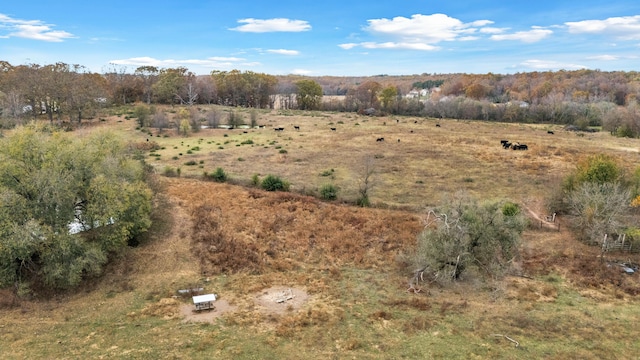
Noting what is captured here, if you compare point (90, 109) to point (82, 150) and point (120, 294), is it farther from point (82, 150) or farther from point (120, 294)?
point (120, 294)

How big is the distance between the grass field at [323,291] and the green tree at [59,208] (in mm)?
1587

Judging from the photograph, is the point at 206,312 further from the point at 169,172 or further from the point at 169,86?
the point at 169,86

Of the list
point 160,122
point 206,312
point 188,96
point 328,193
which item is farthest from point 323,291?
point 188,96

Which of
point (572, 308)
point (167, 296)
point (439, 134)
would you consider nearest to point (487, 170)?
point (439, 134)

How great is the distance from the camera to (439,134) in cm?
6781

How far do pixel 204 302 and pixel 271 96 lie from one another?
108 metres

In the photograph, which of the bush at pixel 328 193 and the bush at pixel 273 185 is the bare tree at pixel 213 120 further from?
the bush at pixel 328 193

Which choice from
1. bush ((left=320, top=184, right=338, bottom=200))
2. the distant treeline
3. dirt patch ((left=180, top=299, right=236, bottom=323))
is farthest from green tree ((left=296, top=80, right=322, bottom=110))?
dirt patch ((left=180, top=299, right=236, bottom=323))

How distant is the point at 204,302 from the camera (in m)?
20.1

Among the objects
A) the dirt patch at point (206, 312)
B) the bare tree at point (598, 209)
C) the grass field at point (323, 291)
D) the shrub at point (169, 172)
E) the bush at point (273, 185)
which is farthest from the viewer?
the shrub at point (169, 172)

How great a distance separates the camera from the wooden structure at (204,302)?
20.0 m

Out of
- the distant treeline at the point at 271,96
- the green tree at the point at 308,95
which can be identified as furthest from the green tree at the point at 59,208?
the green tree at the point at 308,95

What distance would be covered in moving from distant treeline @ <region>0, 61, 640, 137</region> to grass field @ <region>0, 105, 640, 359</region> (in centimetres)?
3701

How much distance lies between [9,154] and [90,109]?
52.9 meters
